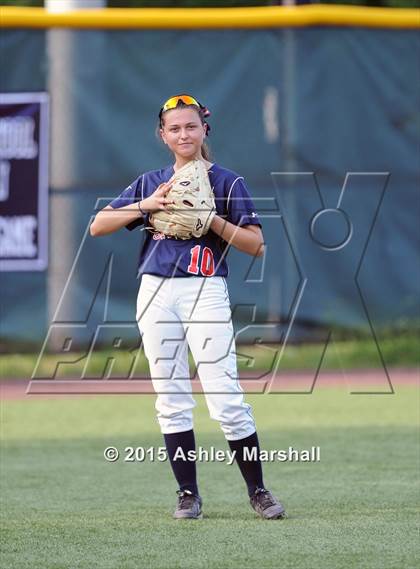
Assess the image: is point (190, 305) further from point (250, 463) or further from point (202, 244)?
point (250, 463)

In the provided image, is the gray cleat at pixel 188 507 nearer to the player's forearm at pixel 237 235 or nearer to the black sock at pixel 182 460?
the black sock at pixel 182 460

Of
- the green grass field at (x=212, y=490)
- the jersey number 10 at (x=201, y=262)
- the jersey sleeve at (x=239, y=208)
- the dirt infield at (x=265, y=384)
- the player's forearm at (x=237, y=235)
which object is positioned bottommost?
the dirt infield at (x=265, y=384)

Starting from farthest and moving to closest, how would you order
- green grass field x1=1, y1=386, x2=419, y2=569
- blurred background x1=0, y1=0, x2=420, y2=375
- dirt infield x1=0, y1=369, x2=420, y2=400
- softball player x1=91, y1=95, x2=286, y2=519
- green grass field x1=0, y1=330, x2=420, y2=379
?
blurred background x1=0, y1=0, x2=420, y2=375 < green grass field x1=0, y1=330, x2=420, y2=379 < dirt infield x1=0, y1=369, x2=420, y2=400 < softball player x1=91, y1=95, x2=286, y2=519 < green grass field x1=1, y1=386, x2=419, y2=569

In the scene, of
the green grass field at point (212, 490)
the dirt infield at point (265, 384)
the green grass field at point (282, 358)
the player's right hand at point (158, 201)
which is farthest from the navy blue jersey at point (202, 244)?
the green grass field at point (282, 358)

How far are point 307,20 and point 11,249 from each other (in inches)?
120

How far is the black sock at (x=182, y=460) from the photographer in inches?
208

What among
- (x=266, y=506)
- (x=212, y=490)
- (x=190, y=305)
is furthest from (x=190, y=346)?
(x=212, y=490)


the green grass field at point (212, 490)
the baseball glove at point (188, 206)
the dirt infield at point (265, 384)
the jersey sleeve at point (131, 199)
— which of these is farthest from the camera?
the dirt infield at point (265, 384)

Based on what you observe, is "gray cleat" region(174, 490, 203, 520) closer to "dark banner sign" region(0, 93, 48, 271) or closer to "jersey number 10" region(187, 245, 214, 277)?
"jersey number 10" region(187, 245, 214, 277)

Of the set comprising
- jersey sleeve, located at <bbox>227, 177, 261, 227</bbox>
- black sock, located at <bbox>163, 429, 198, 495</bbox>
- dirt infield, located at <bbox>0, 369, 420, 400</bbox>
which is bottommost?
dirt infield, located at <bbox>0, 369, 420, 400</bbox>

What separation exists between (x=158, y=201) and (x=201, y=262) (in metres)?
0.31

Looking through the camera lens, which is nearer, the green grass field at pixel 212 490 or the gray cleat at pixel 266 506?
the green grass field at pixel 212 490

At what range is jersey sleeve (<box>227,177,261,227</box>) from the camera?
5.16 m

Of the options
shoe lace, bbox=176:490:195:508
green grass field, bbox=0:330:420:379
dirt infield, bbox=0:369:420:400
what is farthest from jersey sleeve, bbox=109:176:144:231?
green grass field, bbox=0:330:420:379
